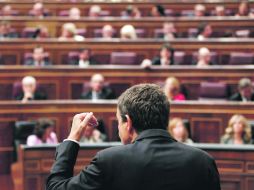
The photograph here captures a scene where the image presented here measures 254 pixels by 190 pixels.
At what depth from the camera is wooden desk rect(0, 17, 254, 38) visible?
662 cm

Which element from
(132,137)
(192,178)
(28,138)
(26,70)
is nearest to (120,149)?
(132,137)

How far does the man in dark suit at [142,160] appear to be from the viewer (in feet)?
3.68

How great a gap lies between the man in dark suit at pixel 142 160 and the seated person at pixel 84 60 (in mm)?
4372

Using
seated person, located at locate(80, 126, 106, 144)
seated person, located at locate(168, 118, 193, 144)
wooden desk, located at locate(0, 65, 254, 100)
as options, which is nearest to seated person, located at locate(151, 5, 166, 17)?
wooden desk, located at locate(0, 65, 254, 100)

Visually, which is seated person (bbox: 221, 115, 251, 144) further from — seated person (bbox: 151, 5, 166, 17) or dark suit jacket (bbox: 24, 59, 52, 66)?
seated person (bbox: 151, 5, 166, 17)

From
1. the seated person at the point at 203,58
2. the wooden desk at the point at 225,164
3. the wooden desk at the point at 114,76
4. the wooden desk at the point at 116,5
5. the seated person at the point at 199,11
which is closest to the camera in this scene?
the wooden desk at the point at 225,164

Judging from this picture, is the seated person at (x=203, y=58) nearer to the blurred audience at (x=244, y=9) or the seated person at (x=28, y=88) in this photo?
the seated person at (x=28, y=88)

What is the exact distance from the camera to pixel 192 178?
1.13m

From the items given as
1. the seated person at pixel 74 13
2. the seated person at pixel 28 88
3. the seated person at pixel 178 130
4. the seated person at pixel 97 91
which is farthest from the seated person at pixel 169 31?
the seated person at pixel 178 130

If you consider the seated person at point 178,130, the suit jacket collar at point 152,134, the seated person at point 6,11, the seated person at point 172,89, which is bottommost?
the seated person at point 178,130

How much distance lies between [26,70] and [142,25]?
2.14m

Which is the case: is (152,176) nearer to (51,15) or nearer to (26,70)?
(26,70)

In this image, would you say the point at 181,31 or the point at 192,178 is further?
the point at 181,31

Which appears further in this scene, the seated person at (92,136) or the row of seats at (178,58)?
the row of seats at (178,58)
